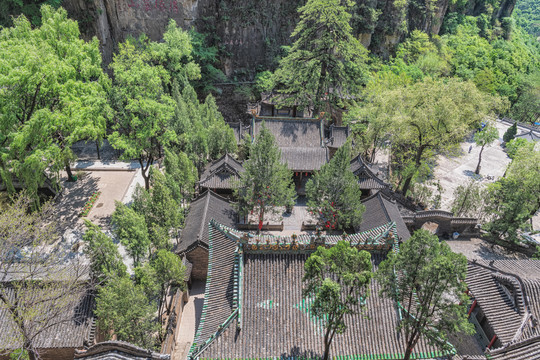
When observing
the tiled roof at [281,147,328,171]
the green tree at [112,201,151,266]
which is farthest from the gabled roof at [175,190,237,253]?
the tiled roof at [281,147,328,171]

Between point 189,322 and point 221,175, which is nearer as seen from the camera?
point 189,322

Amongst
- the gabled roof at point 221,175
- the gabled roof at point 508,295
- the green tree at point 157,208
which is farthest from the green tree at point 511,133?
the green tree at point 157,208

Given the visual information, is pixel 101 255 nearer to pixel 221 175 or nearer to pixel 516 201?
pixel 221 175

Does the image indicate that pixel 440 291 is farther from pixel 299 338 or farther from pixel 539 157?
pixel 539 157

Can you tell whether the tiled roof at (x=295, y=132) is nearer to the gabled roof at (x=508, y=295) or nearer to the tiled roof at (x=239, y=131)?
the tiled roof at (x=239, y=131)

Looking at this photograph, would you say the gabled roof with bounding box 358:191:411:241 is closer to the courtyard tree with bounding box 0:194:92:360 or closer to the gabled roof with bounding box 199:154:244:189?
the gabled roof with bounding box 199:154:244:189

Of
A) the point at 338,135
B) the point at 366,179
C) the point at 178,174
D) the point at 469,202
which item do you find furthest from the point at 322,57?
the point at 178,174

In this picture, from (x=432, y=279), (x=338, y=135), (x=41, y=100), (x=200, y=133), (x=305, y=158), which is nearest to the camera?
(x=432, y=279)
